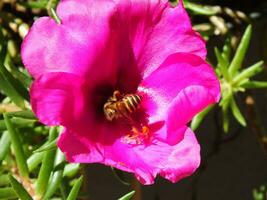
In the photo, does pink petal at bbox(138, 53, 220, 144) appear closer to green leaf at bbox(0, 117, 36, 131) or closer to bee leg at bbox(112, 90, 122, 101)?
bee leg at bbox(112, 90, 122, 101)

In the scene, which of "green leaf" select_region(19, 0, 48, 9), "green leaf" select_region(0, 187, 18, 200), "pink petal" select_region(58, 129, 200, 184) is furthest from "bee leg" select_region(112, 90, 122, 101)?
"green leaf" select_region(19, 0, 48, 9)

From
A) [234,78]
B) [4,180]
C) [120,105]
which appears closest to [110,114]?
[120,105]

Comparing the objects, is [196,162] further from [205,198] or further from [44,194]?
[205,198]

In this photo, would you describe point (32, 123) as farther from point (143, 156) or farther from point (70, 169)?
point (143, 156)

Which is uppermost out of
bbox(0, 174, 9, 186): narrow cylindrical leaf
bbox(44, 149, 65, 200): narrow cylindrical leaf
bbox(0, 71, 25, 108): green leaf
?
bbox(0, 71, 25, 108): green leaf

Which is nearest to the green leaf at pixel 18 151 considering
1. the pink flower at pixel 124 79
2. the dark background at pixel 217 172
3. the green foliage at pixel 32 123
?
the green foliage at pixel 32 123

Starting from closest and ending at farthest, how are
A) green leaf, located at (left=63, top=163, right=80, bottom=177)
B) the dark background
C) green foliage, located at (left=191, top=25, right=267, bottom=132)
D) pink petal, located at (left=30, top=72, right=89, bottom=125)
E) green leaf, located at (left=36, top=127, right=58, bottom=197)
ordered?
pink petal, located at (left=30, top=72, right=89, bottom=125) → green leaf, located at (left=36, top=127, right=58, bottom=197) → green leaf, located at (left=63, top=163, right=80, bottom=177) → green foliage, located at (left=191, top=25, right=267, bottom=132) → the dark background

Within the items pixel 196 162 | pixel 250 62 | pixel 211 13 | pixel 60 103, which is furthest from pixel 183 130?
pixel 250 62
